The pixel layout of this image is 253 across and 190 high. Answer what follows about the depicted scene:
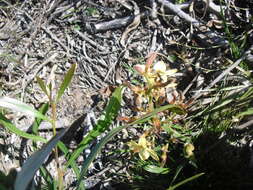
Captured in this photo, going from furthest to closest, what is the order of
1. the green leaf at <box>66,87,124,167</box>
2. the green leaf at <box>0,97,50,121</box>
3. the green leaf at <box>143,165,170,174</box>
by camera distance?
the green leaf at <box>143,165,170,174</box> → the green leaf at <box>66,87,124,167</box> → the green leaf at <box>0,97,50,121</box>

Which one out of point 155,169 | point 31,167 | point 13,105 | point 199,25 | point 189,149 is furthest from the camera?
point 199,25

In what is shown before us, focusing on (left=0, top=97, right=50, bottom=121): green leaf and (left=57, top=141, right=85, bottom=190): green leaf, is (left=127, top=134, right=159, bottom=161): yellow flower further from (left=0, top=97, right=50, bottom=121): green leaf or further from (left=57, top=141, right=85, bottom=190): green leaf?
(left=0, top=97, right=50, bottom=121): green leaf

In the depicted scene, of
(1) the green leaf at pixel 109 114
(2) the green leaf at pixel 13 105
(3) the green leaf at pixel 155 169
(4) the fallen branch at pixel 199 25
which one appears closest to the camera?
(2) the green leaf at pixel 13 105

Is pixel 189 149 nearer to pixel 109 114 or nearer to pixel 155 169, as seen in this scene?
pixel 155 169

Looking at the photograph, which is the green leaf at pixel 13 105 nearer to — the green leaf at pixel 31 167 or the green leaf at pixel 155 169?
the green leaf at pixel 31 167

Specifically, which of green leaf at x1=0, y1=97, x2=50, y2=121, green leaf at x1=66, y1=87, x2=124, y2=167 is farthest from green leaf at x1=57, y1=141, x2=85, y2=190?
green leaf at x1=0, y1=97, x2=50, y2=121

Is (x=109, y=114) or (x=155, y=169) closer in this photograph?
(x=109, y=114)

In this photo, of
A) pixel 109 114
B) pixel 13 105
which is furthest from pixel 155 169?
pixel 13 105

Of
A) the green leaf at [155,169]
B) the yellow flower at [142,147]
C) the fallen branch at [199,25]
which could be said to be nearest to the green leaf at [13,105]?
A: the yellow flower at [142,147]

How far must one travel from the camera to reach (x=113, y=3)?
1883mm

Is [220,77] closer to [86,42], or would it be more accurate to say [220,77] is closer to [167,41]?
[167,41]

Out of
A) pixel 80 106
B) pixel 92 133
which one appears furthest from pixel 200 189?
pixel 80 106

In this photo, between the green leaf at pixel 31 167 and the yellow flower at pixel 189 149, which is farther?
the yellow flower at pixel 189 149

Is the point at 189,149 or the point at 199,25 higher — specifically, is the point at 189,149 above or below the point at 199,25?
below
